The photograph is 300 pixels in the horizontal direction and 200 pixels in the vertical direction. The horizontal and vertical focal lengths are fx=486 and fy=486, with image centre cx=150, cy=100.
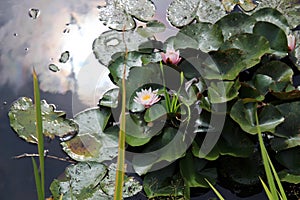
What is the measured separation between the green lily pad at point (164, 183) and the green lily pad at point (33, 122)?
0.33m

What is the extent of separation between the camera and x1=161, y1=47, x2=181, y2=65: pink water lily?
5.22ft

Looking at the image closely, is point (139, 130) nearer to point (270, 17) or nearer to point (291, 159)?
point (291, 159)

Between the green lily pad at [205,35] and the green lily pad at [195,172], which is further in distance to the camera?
the green lily pad at [205,35]

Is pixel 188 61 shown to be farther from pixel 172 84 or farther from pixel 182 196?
pixel 182 196

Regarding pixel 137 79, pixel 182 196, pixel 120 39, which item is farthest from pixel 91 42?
pixel 182 196

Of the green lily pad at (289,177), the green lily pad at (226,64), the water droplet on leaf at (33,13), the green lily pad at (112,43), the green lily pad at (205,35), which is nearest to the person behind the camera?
the green lily pad at (289,177)

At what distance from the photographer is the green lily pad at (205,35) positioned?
5.44 ft

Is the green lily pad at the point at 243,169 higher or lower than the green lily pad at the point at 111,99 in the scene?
lower

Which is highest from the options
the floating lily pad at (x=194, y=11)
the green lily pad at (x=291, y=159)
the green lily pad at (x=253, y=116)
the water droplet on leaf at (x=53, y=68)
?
the floating lily pad at (x=194, y=11)

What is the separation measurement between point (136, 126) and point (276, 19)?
0.65 meters

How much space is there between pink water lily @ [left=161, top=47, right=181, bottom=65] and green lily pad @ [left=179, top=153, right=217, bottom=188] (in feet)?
1.03

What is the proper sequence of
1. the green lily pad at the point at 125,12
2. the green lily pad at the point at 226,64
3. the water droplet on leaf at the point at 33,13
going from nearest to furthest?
the green lily pad at the point at 226,64 < the green lily pad at the point at 125,12 < the water droplet on leaf at the point at 33,13

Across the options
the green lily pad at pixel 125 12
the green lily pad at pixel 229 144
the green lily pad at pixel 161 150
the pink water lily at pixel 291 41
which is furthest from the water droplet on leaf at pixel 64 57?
the pink water lily at pixel 291 41

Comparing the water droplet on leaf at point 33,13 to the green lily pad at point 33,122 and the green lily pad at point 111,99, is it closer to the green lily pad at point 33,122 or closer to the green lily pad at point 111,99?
the green lily pad at point 33,122
